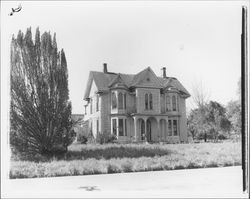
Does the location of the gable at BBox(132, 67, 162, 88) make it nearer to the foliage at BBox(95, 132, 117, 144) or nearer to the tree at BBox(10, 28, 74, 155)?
the foliage at BBox(95, 132, 117, 144)

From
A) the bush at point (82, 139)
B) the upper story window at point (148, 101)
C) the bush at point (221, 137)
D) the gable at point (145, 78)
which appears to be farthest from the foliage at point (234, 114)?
the bush at point (82, 139)

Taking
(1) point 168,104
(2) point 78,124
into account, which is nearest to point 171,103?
(1) point 168,104

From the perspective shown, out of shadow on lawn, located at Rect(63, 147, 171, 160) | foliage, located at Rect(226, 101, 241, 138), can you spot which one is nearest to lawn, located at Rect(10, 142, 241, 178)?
shadow on lawn, located at Rect(63, 147, 171, 160)

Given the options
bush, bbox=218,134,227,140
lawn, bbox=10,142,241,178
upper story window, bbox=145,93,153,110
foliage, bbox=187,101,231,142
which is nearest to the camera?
lawn, bbox=10,142,241,178

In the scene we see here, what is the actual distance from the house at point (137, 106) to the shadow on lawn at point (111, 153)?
0.50 metres

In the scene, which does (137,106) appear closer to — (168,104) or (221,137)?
(168,104)

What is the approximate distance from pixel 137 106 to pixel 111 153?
7.00 feet

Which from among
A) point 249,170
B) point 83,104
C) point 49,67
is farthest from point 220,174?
point 49,67

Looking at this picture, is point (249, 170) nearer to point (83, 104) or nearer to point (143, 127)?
point (143, 127)

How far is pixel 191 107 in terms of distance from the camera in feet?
37.2

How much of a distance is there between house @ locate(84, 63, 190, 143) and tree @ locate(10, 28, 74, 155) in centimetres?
96

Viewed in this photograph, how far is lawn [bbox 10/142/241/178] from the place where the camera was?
9.11m

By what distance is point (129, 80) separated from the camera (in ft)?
34.9

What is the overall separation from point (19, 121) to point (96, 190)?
379cm
